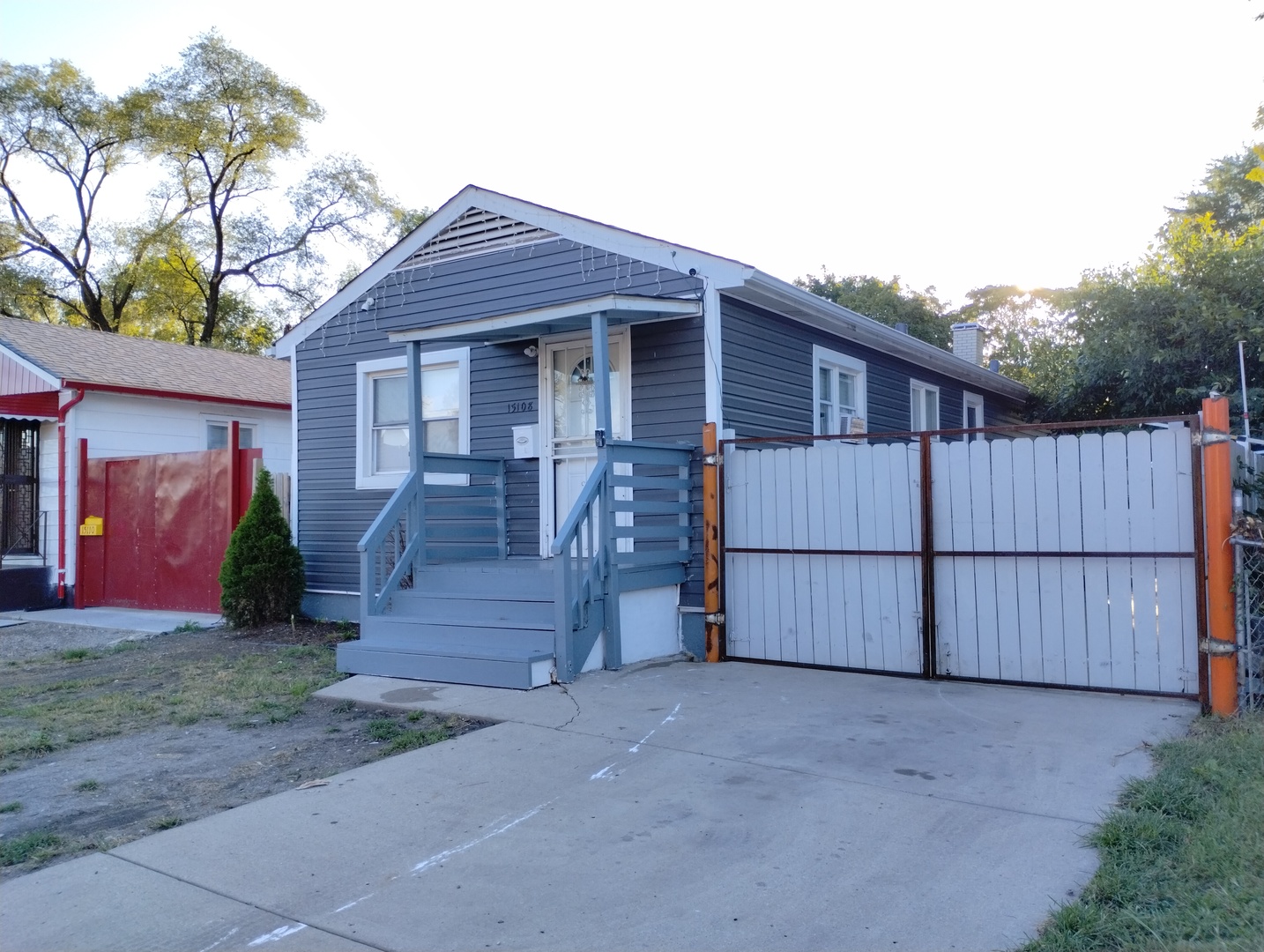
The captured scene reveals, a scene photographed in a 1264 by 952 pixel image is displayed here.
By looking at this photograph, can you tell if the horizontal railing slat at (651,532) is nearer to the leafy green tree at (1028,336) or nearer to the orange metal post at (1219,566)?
the orange metal post at (1219,566)

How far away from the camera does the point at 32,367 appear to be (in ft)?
46.3

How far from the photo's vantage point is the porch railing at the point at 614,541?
7.39m

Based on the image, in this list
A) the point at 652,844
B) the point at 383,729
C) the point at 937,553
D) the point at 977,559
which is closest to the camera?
the point at 652,844

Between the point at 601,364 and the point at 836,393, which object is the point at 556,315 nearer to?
the point at 601,364

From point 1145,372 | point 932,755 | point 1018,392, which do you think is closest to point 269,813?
point 932,755

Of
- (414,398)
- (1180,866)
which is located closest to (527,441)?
(414,398)

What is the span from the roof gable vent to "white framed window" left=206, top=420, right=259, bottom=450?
6.82 meters

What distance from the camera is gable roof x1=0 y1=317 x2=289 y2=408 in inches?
567

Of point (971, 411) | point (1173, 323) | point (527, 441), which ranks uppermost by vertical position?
point (1173, 323)

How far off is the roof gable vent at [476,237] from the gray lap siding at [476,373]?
89 millimetres

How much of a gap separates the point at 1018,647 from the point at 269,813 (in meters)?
5.12

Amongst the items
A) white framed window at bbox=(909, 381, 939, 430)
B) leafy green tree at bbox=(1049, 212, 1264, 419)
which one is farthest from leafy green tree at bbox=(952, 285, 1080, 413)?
white framed window at bbox=(909, 381, 939, 430)

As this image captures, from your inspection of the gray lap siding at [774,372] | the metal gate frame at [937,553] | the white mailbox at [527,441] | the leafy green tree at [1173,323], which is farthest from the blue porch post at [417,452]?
the leafy green tree at [1173,323]

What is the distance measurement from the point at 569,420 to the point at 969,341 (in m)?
9.30
